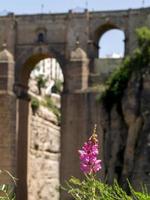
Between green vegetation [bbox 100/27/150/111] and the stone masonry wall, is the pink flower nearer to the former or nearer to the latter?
green vegetation [bbox 100/27/150/111]

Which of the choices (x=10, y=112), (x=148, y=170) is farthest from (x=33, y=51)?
(x=148, y=170)

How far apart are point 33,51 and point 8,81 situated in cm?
226

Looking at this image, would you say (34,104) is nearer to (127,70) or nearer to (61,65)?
(61,65)

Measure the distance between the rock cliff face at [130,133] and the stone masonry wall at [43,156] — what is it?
305 inches

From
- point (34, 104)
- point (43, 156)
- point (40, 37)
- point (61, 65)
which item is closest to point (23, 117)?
point (34, 104)

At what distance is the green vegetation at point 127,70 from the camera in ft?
108

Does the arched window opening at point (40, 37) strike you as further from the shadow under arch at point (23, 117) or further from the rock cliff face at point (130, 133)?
the rock cliff face at point (130, 133)

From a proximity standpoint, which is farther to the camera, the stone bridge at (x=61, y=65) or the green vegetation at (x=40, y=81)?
the green vegetation at (x=40, y=81)

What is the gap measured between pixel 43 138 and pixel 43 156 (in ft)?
3.74

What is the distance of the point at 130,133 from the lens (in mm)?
31188

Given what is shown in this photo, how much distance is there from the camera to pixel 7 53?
40188 mm

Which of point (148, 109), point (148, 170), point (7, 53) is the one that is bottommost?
point (148, 170)

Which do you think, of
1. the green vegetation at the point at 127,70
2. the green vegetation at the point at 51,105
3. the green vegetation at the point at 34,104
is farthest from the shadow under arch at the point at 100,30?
the green vegetation at the point at 51,105

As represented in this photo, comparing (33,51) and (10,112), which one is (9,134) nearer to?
(10,112)
